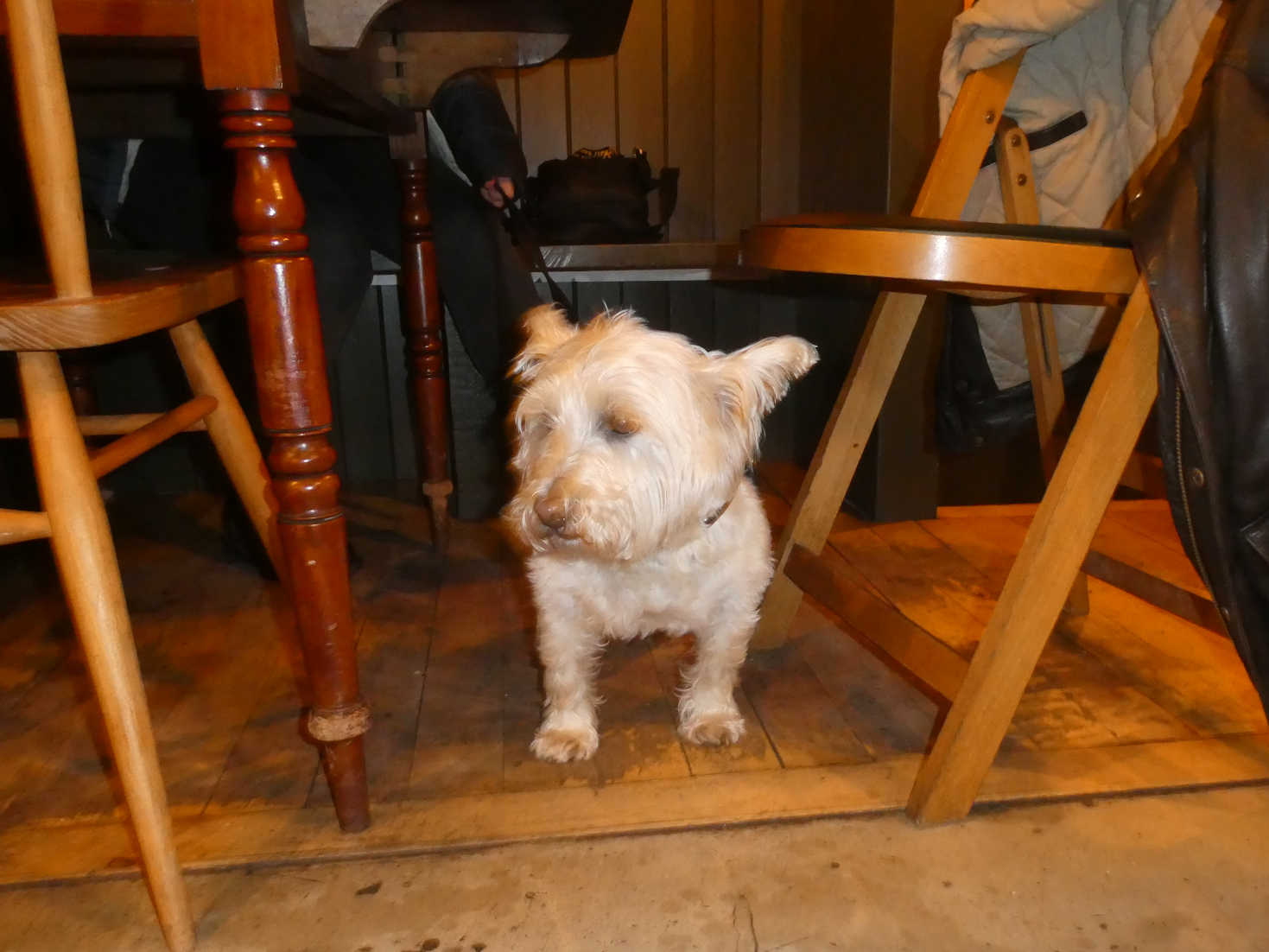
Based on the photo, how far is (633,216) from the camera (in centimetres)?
257

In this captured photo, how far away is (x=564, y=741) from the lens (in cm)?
128

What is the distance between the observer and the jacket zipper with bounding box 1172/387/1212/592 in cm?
96

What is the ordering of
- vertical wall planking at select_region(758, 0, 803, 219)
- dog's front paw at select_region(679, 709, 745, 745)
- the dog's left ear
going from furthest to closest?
vertical wall planking at select_region(758, 0, 803, 219)
dog's front paw at select_region(679, 709, 745, 745)
the dog's left ear

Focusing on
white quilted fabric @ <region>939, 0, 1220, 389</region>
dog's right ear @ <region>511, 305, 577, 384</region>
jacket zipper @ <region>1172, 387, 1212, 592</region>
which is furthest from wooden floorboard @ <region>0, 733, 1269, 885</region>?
white quilted fabric @ <region>939, 0, 1220, 389</region>

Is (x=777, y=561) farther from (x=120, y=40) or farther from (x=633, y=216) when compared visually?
(x=633, y=216)

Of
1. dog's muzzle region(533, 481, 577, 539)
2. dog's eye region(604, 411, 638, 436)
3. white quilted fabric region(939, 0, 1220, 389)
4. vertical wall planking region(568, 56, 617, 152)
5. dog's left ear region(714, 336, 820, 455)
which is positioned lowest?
dog's muzzle region(533, 481, 577, 539)

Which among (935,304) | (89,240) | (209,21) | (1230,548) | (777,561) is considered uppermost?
(209,21)

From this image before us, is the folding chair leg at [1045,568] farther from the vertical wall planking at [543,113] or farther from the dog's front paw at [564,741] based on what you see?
the vertical wall planking at [543,113]

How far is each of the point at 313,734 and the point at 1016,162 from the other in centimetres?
131

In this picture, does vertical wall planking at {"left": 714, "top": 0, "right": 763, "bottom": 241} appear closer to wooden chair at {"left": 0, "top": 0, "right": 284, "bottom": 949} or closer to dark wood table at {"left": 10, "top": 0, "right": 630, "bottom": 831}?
dark wood table at {"left": 10, "top": 0, "right": 630, "bottom": 831}

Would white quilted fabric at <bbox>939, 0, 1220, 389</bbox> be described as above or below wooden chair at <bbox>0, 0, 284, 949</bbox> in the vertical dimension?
above

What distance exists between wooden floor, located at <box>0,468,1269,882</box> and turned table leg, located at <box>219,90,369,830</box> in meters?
0.19

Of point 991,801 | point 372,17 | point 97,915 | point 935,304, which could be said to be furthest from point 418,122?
point 991,801

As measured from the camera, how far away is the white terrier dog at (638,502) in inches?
44.4
